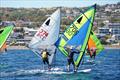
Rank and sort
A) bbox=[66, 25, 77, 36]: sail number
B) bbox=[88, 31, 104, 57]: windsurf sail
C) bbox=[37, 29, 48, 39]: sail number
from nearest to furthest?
bbox=[66, 25, 77, 36]: sail number
bbox=[37, 29, 48, 39]: sail number
bbox=[88, 31, 104, 57]: windsurf sail

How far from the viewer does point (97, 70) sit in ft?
161

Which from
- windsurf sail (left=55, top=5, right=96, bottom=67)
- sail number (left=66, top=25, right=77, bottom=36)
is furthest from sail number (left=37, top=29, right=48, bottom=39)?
sail number (left=66, top=25, right=77, bottom=36)

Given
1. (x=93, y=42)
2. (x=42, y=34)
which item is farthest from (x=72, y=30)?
(x=93, y=42)

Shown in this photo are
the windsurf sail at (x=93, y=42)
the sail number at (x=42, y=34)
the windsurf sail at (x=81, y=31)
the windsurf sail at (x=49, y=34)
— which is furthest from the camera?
the windsurf sail at (x=93, y=42)

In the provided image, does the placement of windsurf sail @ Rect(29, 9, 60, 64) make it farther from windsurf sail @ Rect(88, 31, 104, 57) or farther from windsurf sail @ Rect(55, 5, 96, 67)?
windsurf sail @ Rect(88, 31, 104, 57)

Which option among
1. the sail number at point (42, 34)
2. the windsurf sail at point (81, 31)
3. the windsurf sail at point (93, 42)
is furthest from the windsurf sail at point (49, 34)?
the windsurf sail at point (93, 42)

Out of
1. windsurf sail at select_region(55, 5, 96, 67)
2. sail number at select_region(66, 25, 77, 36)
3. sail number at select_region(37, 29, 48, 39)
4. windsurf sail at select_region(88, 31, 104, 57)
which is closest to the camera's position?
windsurf sail at select_region(55, 5, 96, 67)

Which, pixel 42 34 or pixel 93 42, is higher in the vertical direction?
pixel 93 42

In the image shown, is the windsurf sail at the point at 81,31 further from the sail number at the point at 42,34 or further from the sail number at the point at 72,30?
the sail number at the point at 42,34

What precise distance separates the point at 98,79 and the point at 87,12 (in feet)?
22.2

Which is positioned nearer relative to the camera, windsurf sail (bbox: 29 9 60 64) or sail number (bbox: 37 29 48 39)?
windsurf sail (bbox: 29 9 60 64)

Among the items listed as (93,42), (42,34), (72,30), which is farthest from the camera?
(93,42)

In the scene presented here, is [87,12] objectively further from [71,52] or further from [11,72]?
[11,72]

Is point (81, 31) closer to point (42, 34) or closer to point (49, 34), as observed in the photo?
point (49, 34)
